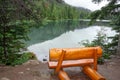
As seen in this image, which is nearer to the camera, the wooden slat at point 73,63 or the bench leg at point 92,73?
the bench leg at point 92,73

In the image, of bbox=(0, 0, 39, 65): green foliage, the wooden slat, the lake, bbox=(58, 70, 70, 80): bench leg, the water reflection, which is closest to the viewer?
bbox=(58, 70, 70, 80): bench leg

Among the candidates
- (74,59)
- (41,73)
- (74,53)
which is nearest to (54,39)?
(41,73)

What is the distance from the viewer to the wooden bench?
5777 millimetres

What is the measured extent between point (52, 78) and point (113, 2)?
6.10 meters

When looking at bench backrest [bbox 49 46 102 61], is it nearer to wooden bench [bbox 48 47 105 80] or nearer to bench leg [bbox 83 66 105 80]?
wooden bench [bbox 48 47 105 80]

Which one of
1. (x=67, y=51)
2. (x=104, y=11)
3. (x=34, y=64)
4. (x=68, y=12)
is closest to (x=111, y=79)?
(x=67, y=51)

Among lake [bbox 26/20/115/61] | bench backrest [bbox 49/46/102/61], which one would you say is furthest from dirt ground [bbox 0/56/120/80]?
lake [bbox 26/20/115/61]

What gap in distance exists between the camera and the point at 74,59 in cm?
596

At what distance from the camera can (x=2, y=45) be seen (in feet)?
32.7

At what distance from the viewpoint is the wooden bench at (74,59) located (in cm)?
578

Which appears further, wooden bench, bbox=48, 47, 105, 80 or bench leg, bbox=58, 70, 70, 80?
wooden bench, bbox=48, 47, 105, 80

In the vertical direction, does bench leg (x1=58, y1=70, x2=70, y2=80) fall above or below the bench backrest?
below

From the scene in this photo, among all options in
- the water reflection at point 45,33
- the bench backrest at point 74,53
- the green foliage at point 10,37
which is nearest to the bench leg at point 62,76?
the bench backrest at point 74,53

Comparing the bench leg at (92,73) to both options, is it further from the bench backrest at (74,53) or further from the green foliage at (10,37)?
the green foliage at (10,37)
